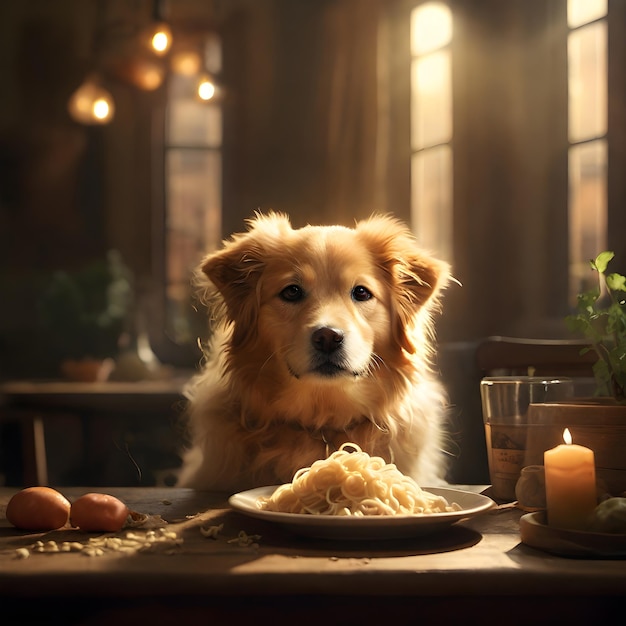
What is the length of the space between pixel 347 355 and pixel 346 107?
4246 mm

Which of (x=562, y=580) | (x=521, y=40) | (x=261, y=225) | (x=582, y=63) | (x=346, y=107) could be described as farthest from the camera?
(x=346, y=107)

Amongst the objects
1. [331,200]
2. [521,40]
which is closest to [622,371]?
[521,40]

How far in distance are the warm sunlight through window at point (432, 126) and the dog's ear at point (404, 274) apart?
10.5 feet

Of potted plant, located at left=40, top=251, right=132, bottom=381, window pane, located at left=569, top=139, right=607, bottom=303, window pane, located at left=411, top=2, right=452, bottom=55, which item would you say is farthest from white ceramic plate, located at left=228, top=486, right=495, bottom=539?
window pane, located at left=411, top=2, right=452, bottom=55

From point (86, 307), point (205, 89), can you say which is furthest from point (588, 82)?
point (86, 307)

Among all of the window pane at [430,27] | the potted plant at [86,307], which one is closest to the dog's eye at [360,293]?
the potted plant at [86,307]

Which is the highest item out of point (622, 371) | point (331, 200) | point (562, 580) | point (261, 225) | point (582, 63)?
point (582, 63)

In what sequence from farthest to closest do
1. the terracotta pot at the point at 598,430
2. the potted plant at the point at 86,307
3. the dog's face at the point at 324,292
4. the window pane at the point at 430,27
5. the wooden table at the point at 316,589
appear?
the window pane at the point at 430,27 → the potted plant at the point at 86,307 → the dog's face at the point at 324,292 → the terracotta pot at the point at 598,430 → the wooden table at the point at 316,589

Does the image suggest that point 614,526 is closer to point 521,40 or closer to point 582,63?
point 582,63

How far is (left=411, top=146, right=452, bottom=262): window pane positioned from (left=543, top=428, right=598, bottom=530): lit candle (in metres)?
4.18

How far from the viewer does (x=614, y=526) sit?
1.05 m

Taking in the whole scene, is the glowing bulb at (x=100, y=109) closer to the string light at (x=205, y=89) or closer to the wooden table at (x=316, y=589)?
the string light at (x=205, y=89)

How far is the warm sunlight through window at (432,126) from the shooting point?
5.31 metres

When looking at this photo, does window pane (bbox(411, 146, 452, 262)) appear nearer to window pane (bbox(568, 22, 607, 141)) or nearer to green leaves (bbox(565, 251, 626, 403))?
window pane (bbox(568, 22, 607, 141))
